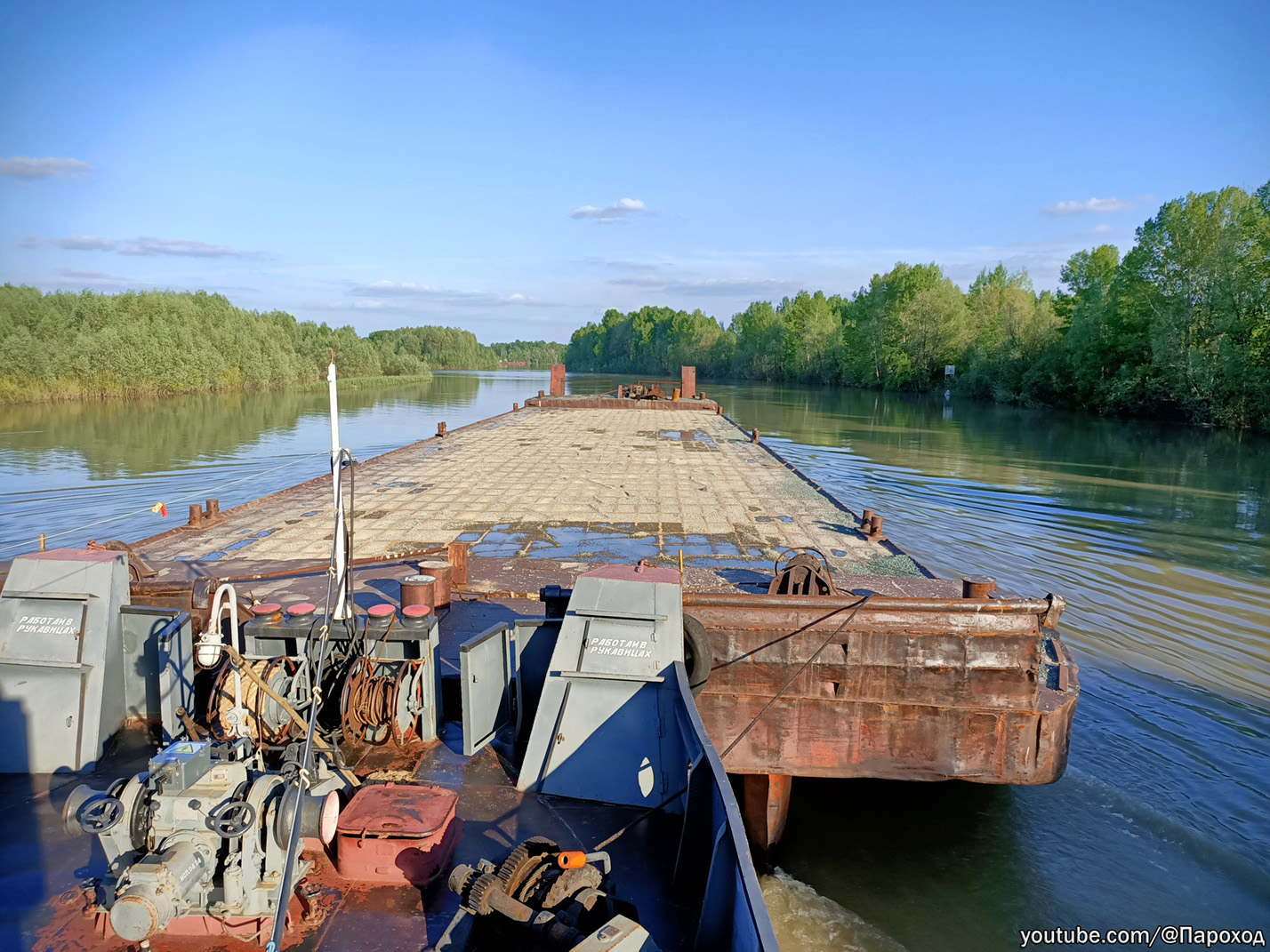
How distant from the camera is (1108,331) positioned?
46.0m

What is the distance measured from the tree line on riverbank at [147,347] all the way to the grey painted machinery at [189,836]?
160 ft

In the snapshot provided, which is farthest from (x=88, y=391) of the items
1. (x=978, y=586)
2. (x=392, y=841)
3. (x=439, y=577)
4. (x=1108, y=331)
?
(x=1108, y=331)

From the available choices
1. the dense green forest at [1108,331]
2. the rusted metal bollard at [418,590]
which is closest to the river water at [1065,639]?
the rusted metal bollard at [418,590]

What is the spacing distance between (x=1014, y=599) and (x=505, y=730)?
4389 millimetres

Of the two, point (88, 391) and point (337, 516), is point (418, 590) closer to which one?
point (337, 516)

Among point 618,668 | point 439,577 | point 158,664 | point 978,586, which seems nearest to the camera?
point 618,668

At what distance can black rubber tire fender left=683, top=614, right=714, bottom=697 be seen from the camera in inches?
211

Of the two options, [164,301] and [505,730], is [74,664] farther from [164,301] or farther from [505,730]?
[164,301]

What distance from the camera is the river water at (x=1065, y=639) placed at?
6.40 metres

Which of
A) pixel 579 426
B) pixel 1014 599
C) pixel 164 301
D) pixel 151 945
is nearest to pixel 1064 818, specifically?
pixel 1014 599

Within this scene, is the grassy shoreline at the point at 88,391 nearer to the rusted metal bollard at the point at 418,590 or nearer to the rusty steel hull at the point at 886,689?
the rusted metal bollard at the point at 418,590

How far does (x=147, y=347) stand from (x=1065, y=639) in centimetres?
5532

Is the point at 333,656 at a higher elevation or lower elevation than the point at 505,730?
higher

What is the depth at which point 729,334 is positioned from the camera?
122625 millimetres
